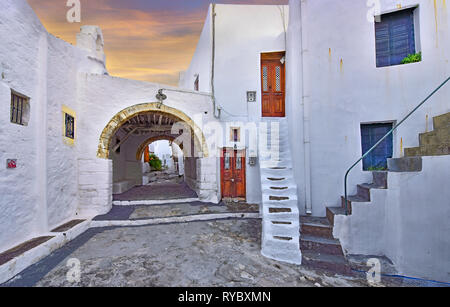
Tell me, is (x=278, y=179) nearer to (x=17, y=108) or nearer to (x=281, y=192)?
(x=281, y=192)

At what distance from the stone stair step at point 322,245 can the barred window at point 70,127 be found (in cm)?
587

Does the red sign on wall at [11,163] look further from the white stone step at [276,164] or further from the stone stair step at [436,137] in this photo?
the stone stair step at [436,137]

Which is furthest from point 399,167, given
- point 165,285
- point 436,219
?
point 165,285

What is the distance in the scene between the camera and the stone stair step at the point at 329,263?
326cm

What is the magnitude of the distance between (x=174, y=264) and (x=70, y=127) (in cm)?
431

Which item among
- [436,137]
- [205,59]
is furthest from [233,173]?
[436,137]

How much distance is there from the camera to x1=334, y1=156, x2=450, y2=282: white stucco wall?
3264 millimetres

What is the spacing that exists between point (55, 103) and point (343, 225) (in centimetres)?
668

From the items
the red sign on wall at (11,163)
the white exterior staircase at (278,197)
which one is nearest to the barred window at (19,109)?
the red sign on wall at (11,163)

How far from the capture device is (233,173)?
7.07 meters

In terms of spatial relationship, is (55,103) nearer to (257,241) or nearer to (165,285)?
(165,285)

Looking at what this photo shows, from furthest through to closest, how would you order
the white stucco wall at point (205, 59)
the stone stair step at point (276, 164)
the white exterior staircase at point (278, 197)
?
the white stucco wall at point (205, 59) < the stone stair step at point (276, 164) < the white exterior staircase at point (278, 197)

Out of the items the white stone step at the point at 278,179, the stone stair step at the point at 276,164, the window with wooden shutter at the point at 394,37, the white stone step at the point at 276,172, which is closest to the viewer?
the window with wooden shutter at the point at 394,37

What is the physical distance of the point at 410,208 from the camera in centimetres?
347
